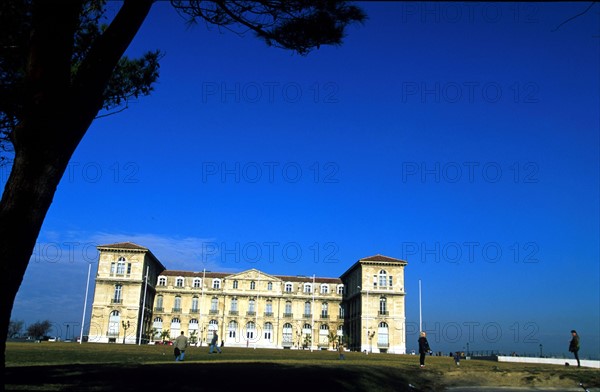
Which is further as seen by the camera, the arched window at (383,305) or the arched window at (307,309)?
the arched window at (307,309)

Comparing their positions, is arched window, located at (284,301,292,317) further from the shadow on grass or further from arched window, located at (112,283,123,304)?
the shadow on grass

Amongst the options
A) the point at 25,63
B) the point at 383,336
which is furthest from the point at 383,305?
the point at 25,63

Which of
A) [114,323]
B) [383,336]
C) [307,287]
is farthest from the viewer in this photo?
[307,287]

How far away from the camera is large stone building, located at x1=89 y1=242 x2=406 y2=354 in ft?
218

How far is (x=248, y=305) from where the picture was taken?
7619 centimetres

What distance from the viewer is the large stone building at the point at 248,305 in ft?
218

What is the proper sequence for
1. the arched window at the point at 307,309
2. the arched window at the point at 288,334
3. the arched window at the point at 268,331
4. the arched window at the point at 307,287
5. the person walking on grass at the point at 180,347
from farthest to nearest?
the arched window at the point at 307,287, the arched window at the point at 307,309, the arched window at the point at 288,334, the arched window at the point at 268,331, the person walking on grass at the point at 180,347

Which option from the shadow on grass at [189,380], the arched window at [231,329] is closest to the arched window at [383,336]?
the arched window at [231,329]

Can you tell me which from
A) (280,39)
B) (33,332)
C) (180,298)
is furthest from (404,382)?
(33,332)

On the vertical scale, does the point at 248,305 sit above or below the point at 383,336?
above

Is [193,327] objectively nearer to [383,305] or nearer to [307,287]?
[307,287]

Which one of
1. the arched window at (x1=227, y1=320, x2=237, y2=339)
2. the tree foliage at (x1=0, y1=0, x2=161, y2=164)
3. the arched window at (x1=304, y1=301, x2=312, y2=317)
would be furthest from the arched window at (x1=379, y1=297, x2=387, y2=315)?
the tree foliage at (x1=0, y1=0, x2=161, y2=164)

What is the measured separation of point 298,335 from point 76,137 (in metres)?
72.9

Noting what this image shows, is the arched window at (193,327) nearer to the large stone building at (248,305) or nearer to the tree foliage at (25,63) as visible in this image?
the large stone building at (248,305)
